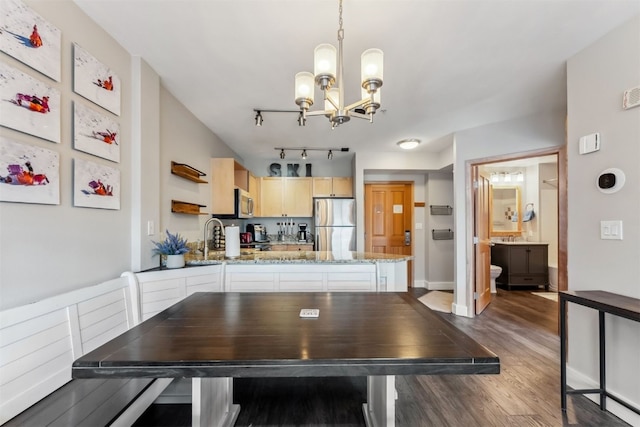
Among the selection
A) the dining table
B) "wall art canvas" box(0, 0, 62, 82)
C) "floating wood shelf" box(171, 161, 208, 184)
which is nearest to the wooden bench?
the dining table

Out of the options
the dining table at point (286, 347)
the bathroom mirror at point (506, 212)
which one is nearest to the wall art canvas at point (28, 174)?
the dining table at point (286, 347)

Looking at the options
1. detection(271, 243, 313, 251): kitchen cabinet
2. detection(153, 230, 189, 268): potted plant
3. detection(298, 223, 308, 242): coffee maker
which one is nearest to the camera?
detection(153, 230, 189, 268): potted plant

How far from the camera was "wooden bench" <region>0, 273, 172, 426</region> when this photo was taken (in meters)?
1.12

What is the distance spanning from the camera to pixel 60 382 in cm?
132

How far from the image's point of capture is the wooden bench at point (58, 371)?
3.69 ft

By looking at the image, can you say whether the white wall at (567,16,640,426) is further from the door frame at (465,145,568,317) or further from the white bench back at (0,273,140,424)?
the white bench back at (0,273,140,424)

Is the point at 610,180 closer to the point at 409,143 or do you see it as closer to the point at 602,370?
the point at 602,370

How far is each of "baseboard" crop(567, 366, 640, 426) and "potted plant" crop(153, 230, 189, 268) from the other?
10.4ft

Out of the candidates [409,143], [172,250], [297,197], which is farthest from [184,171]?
[409,143]

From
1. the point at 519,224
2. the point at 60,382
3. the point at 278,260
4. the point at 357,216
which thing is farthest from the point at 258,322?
the point at 519,224

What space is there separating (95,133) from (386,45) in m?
1.99

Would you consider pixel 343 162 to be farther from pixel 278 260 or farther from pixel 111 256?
pixel 111 256

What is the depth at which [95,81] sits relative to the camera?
176cm

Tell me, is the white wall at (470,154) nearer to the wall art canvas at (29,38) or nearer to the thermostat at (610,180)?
the thermostat at (610,180)
